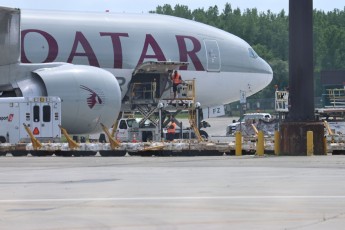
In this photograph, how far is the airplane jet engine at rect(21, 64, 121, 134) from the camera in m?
34.7

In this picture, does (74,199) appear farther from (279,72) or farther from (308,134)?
(279,72)

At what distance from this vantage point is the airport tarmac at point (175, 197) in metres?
10.7

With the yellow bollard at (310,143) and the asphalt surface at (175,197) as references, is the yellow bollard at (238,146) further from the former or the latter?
the asphalt surface at (175,197)

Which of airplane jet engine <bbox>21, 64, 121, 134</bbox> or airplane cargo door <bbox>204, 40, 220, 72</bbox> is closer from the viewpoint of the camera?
airplane jet engine <bbox>21, 64, 121, 134</bbox>

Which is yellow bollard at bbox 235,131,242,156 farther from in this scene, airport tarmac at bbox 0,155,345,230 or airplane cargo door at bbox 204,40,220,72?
airplane cargo door at bbox 204,40,220,72

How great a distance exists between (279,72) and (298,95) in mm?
85139

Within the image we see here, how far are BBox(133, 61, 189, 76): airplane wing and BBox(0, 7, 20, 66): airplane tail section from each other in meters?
5.40

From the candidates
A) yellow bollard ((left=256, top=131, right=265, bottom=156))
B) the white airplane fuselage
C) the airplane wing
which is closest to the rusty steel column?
yellow bollard ((left=256, top=131, right=265, bottom=156))

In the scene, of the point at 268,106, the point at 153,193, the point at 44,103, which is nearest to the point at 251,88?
the point at 44,103

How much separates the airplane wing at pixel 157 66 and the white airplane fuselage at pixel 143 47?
476mm

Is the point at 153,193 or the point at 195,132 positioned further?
the point at 195,132

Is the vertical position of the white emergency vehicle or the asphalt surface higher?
the white emergency vehicle

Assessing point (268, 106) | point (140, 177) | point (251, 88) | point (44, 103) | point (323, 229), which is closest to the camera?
point (323, 229)

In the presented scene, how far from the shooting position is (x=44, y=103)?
32500mm
